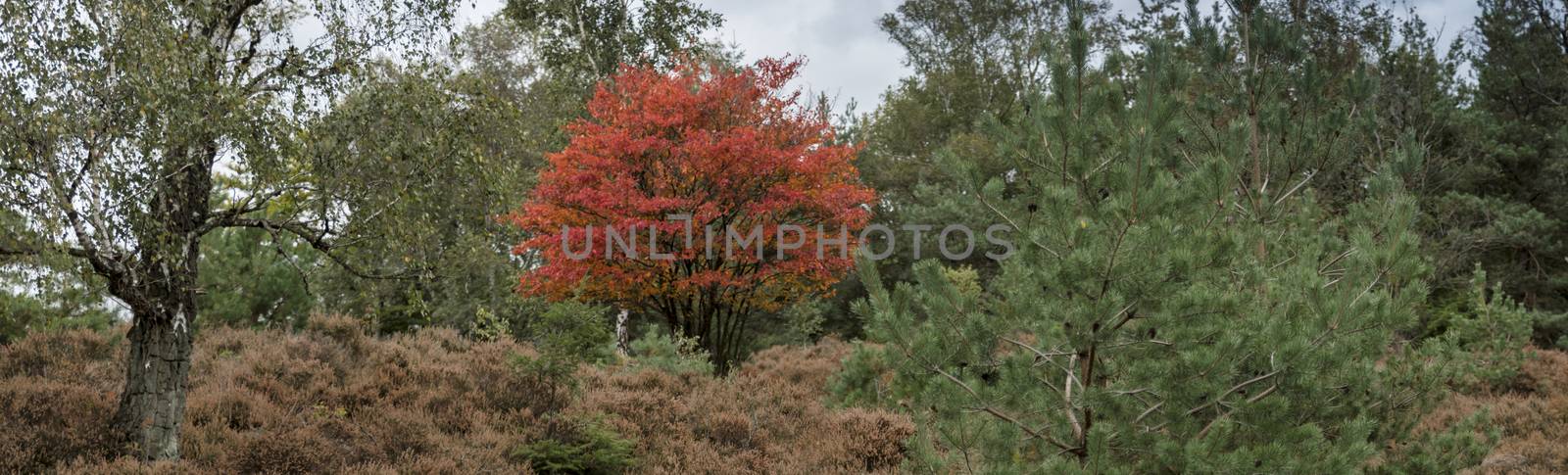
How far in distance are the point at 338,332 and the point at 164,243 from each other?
4.65 m

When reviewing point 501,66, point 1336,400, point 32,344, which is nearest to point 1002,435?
point 1336,400

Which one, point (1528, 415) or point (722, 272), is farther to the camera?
point (722, 272)

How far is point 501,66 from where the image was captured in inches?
979

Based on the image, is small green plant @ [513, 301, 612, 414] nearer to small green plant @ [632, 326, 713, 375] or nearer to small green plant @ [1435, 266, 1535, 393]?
small green plant @ [632, 326, 713, 375]

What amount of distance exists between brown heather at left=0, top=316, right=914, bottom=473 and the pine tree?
12.3 feet

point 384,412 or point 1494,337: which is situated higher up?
point 1494,337

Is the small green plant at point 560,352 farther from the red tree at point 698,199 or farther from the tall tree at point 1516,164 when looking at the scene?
the tall tree at point 1516,164

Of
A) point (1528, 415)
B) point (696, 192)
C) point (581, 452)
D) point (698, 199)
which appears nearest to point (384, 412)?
point (581, 452)

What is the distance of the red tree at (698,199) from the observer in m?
11.9

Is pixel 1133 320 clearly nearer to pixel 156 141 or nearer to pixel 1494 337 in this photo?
pixel 156 141

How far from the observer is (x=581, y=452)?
25.0 ft

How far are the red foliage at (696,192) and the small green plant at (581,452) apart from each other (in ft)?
13.6

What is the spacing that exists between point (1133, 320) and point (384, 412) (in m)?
6.25

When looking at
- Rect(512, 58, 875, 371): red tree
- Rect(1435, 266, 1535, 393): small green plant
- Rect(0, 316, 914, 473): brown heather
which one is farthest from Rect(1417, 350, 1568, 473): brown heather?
Rect(512, 58, 875, 371): red tree
